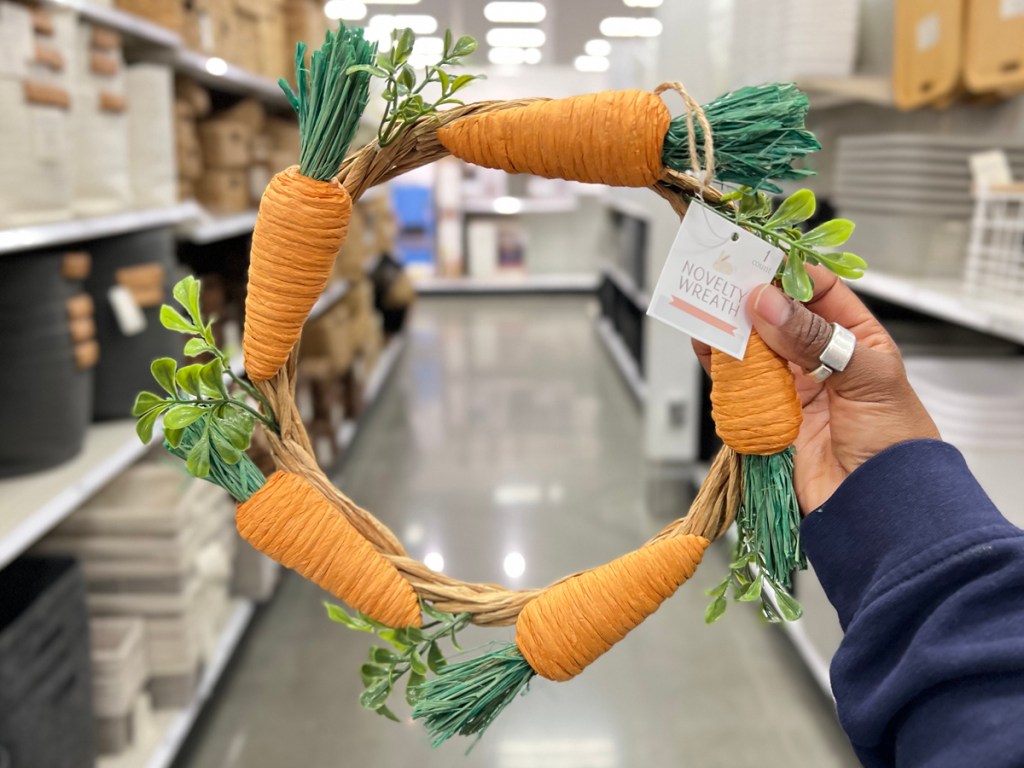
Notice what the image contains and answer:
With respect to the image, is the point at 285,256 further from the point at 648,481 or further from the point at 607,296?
the point at 607,296

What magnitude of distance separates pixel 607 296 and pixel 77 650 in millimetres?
5487

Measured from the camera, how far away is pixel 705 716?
6.50 feet

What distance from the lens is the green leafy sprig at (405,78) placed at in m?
0.65

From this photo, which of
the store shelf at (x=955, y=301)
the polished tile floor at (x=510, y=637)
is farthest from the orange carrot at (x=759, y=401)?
the store shelf at (x=955, y=301)

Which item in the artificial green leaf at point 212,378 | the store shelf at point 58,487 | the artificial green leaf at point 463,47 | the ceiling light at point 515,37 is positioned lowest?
the store shelf at point 58,487

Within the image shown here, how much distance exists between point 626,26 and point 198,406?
8.31 m

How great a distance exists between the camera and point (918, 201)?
194cm

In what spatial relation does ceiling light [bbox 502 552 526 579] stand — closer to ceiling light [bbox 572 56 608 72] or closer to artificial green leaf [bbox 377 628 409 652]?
artificial green leaf [bbox 377 628 409 652]

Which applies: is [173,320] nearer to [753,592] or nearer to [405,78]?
[405,78]

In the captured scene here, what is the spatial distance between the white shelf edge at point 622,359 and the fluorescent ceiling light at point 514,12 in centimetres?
282

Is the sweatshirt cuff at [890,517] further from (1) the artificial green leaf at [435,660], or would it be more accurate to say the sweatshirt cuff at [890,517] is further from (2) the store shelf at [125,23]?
(2) the store shelf at [125,23]

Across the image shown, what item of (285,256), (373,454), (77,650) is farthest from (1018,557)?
(373,454)

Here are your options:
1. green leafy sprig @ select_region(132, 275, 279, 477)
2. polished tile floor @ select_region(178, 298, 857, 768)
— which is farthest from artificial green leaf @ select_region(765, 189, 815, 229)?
polished tile floor @ select_region(178, 298, 857, 768)

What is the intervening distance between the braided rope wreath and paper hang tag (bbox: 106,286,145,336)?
3.81 ft
